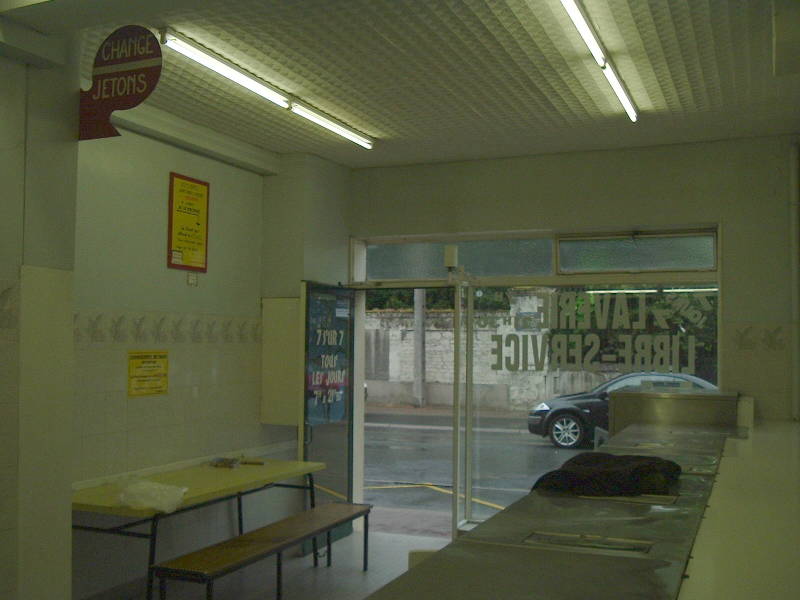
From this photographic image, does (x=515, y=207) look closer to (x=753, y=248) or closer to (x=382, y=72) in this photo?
(x=753, y=248)

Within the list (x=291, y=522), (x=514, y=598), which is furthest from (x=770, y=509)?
(x=291, y=522)

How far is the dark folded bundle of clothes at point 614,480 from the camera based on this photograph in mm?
2650

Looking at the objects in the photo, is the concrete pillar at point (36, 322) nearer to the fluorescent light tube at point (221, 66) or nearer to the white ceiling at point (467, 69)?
the white ceiling at point (467, 69)

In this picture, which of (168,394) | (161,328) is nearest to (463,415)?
(168,394)

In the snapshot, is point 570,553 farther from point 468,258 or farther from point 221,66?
point 468,258

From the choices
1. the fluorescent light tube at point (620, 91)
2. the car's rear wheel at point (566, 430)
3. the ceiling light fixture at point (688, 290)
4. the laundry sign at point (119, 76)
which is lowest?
the car's rear wheel at point (566, 430)

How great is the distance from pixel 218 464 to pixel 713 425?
3.03 m

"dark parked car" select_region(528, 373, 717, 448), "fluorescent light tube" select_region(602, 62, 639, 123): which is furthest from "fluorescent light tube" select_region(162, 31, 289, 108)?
"dark parked car" select_region(528, 373, 717, 448)

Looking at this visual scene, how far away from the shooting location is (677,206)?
19.0 ft

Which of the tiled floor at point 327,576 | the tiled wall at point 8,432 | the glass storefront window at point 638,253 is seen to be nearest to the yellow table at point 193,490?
the tiled floor at point 327,576

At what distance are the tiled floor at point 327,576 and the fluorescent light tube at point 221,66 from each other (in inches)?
116

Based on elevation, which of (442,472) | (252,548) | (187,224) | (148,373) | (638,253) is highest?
(187,224)

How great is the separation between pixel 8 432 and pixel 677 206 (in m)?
4.43

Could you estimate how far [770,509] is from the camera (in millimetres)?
2469
